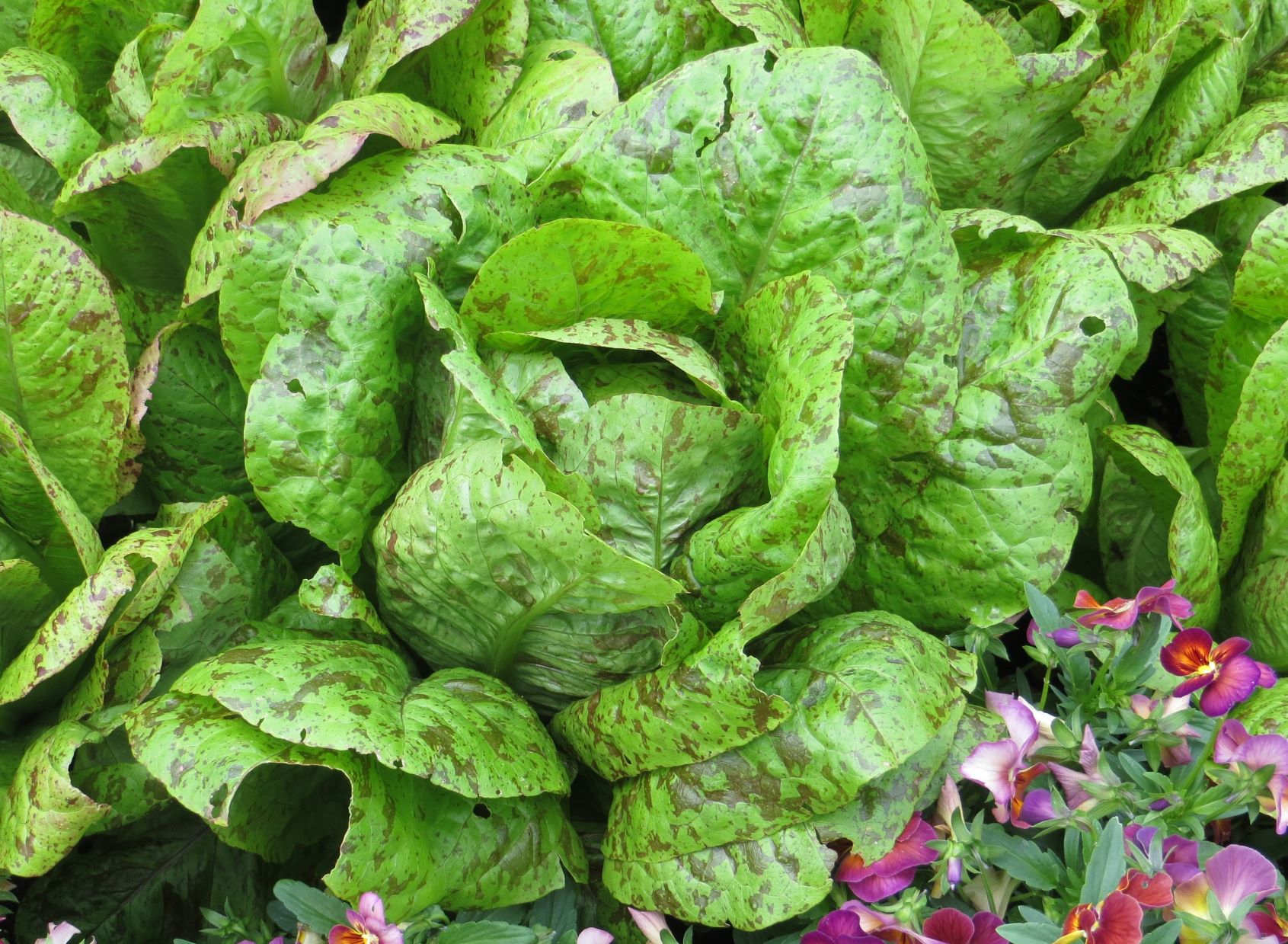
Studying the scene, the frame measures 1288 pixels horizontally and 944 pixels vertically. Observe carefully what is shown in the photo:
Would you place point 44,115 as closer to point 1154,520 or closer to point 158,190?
point 158,190

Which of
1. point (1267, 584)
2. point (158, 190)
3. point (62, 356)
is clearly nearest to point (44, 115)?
point (158, 190)

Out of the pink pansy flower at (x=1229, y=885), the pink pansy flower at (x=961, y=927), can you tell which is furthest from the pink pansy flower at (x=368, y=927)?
the pink pansy flower at (x=1229, y=885)

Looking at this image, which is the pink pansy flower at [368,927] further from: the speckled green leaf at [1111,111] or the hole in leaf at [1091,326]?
the speckled green leaf at [1111,111]

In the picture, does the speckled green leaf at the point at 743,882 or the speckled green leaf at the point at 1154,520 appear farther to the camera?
the speckled green leaf at the point at 1154,520

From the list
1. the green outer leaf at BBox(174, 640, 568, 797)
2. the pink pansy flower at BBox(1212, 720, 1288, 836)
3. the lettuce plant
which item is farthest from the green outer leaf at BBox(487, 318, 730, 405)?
the pink pansy flower at BBox(1212, 720, 1288, 836)

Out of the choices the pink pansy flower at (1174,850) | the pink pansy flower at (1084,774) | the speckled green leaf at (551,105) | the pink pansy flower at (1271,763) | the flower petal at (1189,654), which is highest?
the speckled green leaf at (551,105)

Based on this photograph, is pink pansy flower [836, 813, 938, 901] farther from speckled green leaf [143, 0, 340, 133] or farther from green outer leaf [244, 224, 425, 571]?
speckled green leaf [143, 0, 340, 133]
